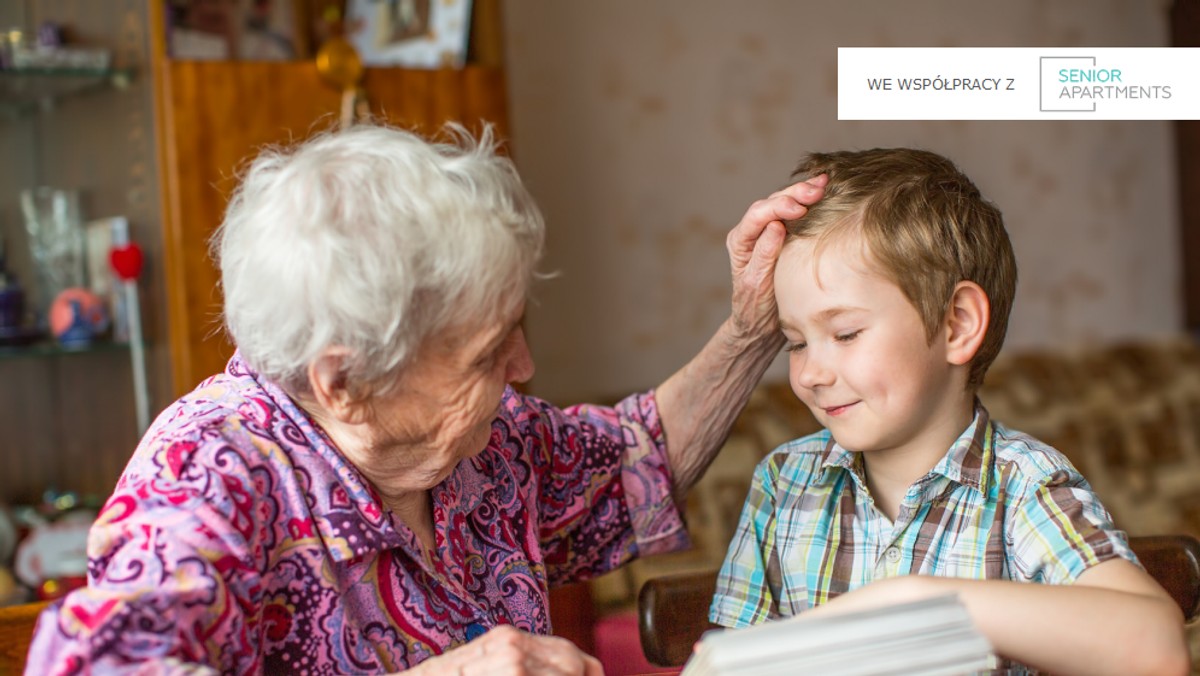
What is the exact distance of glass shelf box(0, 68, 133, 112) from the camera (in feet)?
6.98

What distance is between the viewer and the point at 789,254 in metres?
1.17

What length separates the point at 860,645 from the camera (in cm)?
73

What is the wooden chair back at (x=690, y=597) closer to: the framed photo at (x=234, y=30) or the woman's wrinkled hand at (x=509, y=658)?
the woman's wrinkled hand at (x=509, y=658)

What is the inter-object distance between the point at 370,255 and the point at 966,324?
1.86 feet

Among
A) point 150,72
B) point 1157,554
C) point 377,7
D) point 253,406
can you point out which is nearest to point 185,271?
point 150,72

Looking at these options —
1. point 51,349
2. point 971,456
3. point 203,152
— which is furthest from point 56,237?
point 971,456

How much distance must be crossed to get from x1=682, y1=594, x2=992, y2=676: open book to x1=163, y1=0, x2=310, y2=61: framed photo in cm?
169

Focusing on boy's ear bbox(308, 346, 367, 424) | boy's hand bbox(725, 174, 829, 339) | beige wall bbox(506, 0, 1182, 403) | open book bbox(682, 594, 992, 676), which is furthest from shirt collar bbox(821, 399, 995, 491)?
beige wall bbox(506, 0, 1182, 403)

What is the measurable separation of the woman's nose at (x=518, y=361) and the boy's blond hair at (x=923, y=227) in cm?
29

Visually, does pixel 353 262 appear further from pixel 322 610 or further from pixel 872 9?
pixel 872 9

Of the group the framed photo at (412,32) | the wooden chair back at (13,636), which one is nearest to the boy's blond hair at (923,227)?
the wooden chair back at (13,636)

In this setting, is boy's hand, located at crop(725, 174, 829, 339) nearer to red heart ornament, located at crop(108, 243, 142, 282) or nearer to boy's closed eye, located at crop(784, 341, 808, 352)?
boy's closed eye, located at crop(784, 341, 808, 352)

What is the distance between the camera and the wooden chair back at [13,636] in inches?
59.1

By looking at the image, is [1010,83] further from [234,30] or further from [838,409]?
[234,30]
